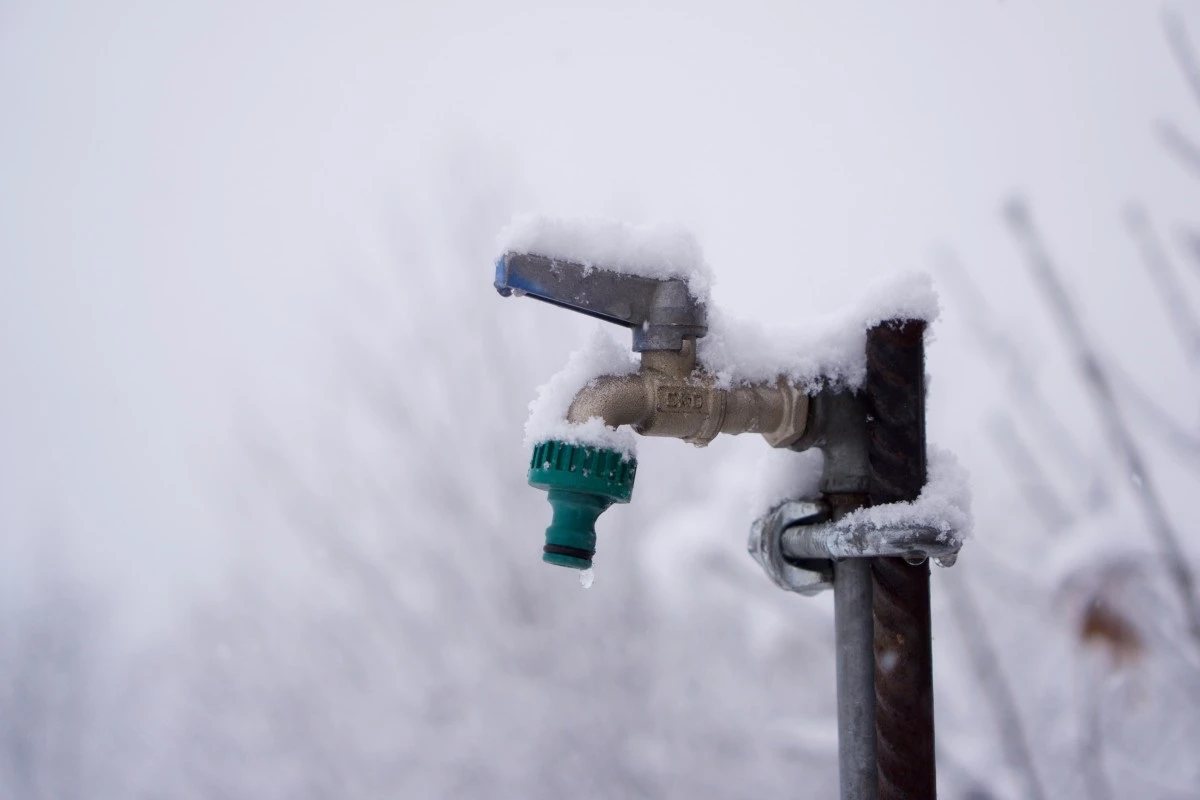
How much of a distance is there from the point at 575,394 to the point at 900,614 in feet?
1.24

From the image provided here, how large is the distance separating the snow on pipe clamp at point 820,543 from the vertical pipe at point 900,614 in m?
0.04

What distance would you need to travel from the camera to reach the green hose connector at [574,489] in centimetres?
81

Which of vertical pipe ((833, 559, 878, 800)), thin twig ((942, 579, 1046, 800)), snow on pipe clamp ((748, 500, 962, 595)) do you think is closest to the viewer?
snow on pipe clamp ((748, 500, 962, 595))

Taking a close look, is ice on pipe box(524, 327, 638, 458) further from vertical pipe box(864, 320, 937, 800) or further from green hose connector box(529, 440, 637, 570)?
vertical pipe box(864, 320, 937, 800)

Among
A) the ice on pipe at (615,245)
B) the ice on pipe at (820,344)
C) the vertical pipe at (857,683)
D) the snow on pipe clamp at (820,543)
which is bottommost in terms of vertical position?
the vertical pipe at (857,683)

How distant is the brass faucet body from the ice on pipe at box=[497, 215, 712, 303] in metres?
0.08

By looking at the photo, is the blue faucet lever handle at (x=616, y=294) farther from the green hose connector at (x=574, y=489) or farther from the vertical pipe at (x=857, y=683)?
the vertical pipe at (x=857, y=683)

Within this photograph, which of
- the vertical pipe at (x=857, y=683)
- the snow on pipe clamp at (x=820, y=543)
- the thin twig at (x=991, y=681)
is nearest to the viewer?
the snow on pipe clamp at (x=820, y=543)

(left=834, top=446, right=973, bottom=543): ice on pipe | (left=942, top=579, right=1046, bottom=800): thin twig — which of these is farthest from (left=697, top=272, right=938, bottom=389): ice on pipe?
(left=942, top=579, right=1046, bottom=800): thin twig

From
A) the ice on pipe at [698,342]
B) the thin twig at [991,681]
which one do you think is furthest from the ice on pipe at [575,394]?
the thin twig at [991,681]

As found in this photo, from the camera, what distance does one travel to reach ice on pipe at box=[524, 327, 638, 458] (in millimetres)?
836

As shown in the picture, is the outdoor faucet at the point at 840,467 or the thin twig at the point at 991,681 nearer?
the outdoor faucet at the point at 840,467

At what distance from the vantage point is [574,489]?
82cm

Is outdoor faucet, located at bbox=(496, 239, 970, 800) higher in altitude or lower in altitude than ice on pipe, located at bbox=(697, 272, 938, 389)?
lower
